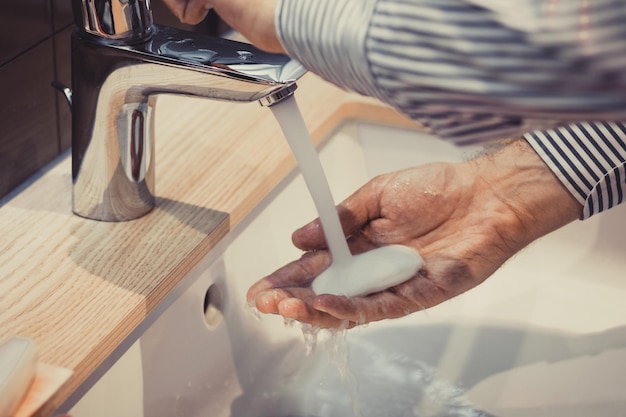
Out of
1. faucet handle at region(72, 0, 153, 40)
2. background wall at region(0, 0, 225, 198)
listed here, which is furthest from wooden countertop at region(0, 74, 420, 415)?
faucet handle at region(72, 0, 153, 40)

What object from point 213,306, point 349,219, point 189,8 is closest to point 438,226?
point 349,219

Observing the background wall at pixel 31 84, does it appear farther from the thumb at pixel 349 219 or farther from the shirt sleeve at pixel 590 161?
the shirt sleeve at pixel 590 161

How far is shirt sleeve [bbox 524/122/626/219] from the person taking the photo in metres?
0.80

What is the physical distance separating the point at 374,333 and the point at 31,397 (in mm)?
426

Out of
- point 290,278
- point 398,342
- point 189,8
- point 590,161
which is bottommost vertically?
point 398,342

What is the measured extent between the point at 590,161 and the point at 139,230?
1.22 feet

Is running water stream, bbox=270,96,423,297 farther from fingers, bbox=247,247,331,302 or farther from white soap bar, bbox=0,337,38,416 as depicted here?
white soap bar, bbox=0,337,38,416

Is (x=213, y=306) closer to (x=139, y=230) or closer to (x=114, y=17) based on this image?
(x=139, y=230)

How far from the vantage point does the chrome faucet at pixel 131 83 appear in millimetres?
688

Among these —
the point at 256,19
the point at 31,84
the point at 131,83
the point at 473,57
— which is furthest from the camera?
the point at 31,84

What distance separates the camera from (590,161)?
2.64ft

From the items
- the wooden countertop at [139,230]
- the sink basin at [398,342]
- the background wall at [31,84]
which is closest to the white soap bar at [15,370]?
the wooden countertop at [139,230]

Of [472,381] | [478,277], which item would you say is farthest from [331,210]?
[472,381]

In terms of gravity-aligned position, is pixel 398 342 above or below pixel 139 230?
below
